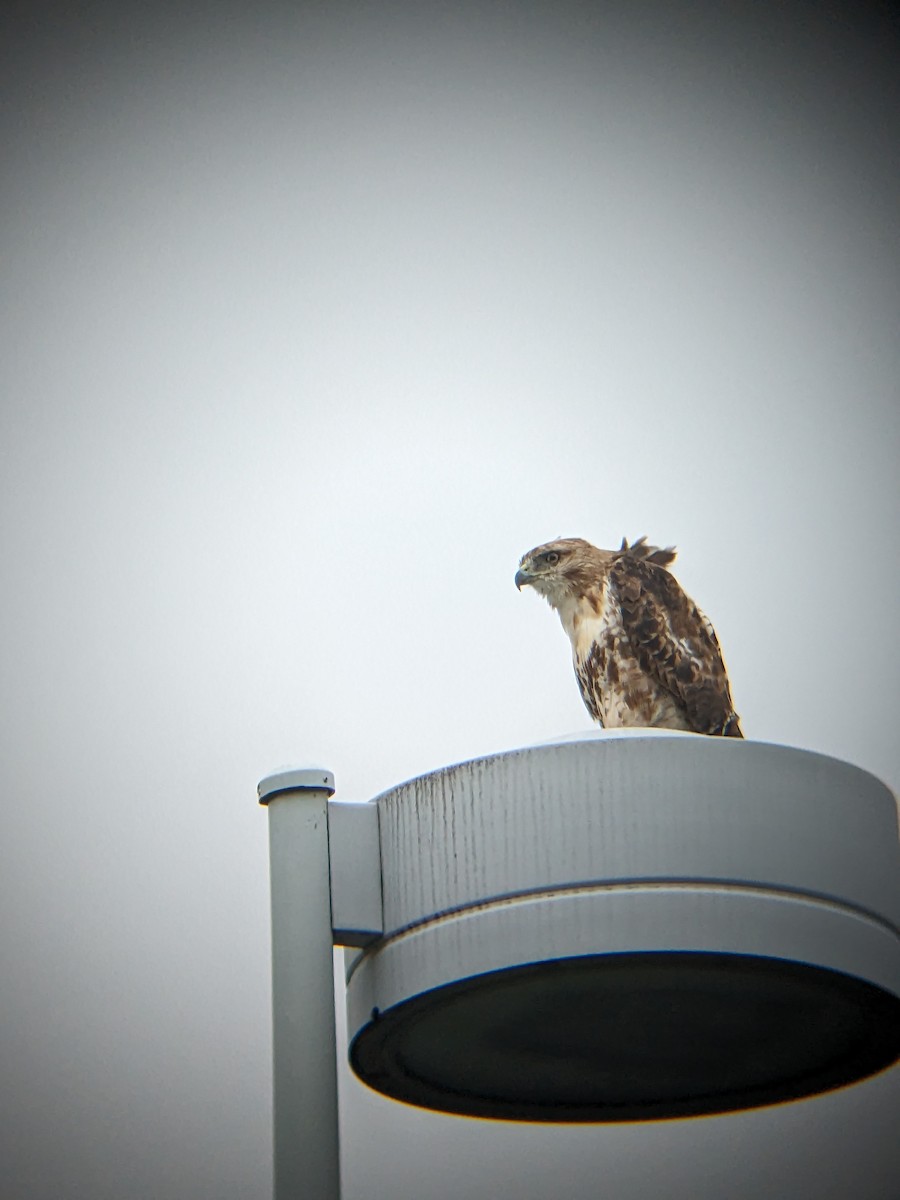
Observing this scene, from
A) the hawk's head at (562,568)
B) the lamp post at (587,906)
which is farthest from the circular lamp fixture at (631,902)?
the hawk's head at (562,568)

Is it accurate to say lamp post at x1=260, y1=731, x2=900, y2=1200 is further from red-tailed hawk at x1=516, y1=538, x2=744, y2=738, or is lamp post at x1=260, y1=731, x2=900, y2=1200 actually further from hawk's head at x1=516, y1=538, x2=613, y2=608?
hawk's head at x1=516, y1=538, x2=613, y2=608

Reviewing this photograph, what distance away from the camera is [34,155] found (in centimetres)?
3272

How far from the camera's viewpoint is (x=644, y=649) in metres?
5.75

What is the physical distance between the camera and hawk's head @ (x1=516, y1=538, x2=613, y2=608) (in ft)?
21.1

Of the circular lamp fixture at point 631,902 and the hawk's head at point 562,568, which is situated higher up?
the hawk's head at point 562,568

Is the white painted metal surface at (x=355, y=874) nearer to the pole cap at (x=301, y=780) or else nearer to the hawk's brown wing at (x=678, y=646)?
the pole cap at (x=301, y=780)

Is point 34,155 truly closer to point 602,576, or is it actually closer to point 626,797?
point 602,576

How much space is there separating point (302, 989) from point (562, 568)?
4117mm

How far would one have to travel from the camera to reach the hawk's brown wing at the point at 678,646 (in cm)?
553

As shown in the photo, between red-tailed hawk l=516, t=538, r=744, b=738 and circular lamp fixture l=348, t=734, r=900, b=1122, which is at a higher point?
red-tailed hawk l=516, t=538, r=744, b=738

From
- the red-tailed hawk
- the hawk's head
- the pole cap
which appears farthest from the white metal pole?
the hawk's head

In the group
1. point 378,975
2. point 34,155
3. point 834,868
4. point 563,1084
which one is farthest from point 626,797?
point 34,155

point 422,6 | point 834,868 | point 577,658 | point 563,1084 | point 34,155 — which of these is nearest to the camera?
point 834,868

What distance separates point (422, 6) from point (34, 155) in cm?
4225
